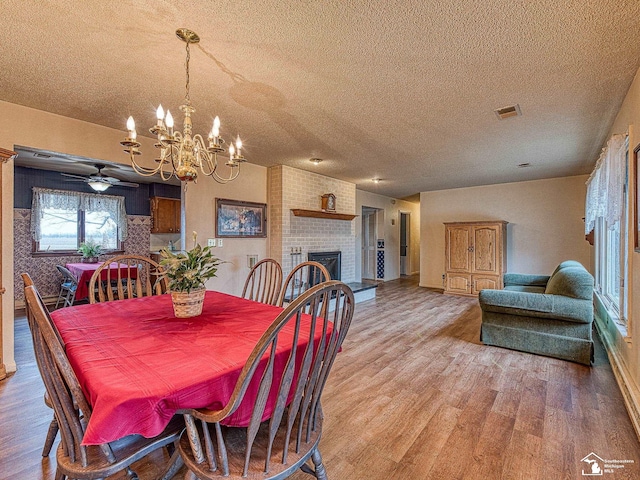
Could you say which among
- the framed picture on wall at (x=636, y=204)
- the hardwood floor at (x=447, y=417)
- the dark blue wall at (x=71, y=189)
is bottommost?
the hardwood floor at (x=447, y=417)

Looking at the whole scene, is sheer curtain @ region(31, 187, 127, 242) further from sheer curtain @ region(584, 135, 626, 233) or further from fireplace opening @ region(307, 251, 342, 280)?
sheer curtain @ region(584, 135, 626, 233)

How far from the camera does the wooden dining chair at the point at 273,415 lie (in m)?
0.95

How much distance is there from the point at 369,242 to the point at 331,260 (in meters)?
2.64

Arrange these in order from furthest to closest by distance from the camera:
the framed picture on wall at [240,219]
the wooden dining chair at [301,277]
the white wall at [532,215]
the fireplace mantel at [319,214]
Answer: the white wall at [532,215]
the fireplace mantel at [319,214]
the framed picture on wall at [240,219]
the wooden dining chair at [301,277]

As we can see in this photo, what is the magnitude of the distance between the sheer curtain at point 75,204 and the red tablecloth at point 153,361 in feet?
15.2

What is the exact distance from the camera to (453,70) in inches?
81.0

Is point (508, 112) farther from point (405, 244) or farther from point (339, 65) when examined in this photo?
point (405, 244)

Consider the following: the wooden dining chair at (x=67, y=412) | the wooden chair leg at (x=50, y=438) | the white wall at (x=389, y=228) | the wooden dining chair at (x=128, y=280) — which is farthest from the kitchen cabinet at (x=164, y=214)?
the wooden dining chair at (x=67, y=412)

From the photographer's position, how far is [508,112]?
2.72 metres

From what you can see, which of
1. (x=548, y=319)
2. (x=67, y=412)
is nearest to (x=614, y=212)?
(x=548, y=319)

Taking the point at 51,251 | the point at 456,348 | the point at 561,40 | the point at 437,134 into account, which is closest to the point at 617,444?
the point at 456,348

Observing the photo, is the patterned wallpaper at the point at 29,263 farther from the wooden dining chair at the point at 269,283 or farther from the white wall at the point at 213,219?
the wooden dining chair at the point at 269,283

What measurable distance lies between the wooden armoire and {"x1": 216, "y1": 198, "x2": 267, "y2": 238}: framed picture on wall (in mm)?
3923

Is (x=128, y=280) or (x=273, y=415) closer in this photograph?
(x=273, y=415)
